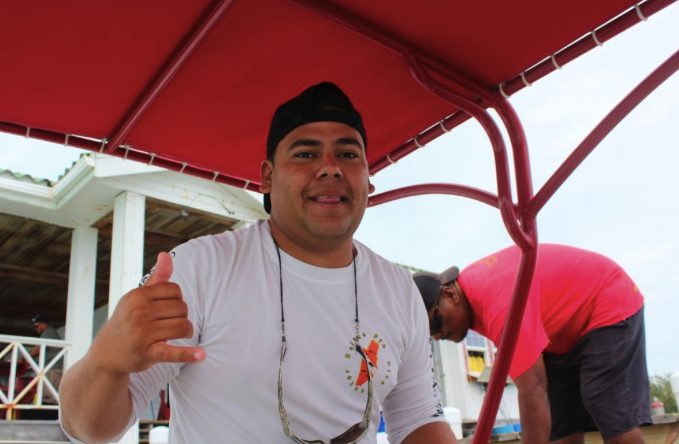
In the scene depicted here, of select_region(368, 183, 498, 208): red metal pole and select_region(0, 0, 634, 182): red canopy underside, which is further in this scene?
select_region(368, 183, 498, 208): red metal pole

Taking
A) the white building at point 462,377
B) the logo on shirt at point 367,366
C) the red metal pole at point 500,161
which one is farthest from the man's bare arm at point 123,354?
the white building at point 462,377

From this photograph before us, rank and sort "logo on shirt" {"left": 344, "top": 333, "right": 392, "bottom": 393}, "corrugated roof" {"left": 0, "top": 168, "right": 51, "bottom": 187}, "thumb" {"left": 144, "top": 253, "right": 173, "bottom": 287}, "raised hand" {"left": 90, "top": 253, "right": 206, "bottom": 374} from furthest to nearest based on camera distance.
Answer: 1. "corrugated roof" {"left": 0, "top": 168, "right": 51, "bottom": 187}
2. "logo on shirt" {"left": 344, "top": 333, "right": 392, "bottom": 393}
3. "thumb" {"left": 144, "top": 253, "right": 173, "bottom": 287}
4. "raised hand" {"left": 90, "top": 253, "right": 206, "bottom": 374}

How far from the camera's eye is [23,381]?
810 cm

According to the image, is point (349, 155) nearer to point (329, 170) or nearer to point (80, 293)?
point (329, 170)

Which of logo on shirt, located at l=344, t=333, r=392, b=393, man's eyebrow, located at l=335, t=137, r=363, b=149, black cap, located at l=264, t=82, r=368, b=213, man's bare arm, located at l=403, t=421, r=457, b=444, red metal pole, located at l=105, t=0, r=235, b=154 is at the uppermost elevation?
red metal pole, located at l=105, t=0, r=235, b=154

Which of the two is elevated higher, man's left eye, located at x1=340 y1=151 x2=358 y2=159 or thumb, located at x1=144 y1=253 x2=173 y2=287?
man's left eye, located at x1=340 y1=151 x2=358 y2=159

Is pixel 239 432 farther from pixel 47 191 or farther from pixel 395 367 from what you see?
pixel 47 191

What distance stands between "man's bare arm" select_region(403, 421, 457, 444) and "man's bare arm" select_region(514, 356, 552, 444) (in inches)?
37.7

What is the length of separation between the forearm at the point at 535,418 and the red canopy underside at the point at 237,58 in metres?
1.37

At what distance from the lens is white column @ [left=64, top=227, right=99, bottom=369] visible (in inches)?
304

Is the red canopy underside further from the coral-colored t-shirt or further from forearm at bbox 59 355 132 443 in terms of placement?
forearm at bbox 59 355 132 443

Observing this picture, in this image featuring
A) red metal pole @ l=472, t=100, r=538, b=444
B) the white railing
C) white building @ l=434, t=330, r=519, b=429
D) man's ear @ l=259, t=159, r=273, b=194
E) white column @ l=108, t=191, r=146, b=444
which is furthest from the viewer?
white building @ l=434, t=330, r=519, b=429

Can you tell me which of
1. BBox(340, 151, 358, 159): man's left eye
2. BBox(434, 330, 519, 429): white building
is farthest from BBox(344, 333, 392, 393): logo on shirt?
BBox(434, 330, 519, 429): white building

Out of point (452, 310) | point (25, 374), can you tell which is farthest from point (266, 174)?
point (25, 374)
